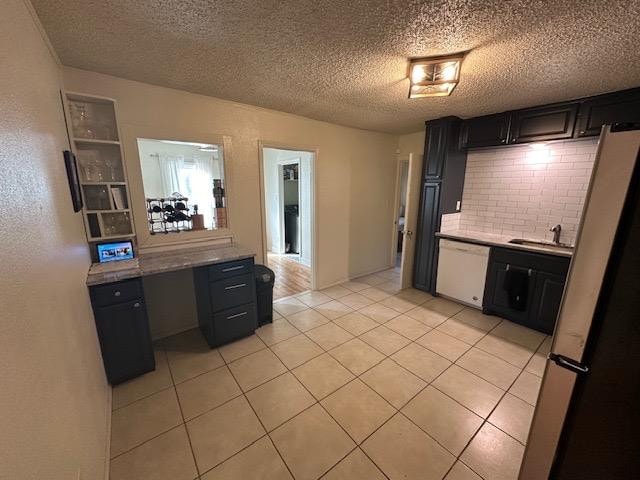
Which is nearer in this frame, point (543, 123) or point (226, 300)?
point (226, 300)

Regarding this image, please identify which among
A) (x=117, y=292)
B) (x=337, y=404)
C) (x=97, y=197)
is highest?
(x=97, y=197)

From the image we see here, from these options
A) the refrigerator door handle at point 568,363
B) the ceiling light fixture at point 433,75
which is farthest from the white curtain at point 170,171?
the refrigerator door handle at point 568,363

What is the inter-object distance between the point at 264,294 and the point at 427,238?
2.36 m

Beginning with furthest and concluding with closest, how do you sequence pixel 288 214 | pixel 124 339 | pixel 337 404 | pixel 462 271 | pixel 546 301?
pixel 288 214 < pixel 462 271 < pixel 546 301 < pixel 124 339 < pixel 337 404

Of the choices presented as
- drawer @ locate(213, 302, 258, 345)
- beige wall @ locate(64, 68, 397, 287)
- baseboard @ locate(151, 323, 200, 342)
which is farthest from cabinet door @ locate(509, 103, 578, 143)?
baseboard @ locate(151, 323, 200, 342)

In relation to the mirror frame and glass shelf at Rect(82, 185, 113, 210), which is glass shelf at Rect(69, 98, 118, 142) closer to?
the mirror frame

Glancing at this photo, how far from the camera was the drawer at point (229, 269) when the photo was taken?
7.52 ft

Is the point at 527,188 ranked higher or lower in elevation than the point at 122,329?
higher

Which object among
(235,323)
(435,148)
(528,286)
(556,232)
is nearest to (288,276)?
(235,323)

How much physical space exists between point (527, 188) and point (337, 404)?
10.6 ft

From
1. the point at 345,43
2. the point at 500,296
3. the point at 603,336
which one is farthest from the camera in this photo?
the point at 500,296

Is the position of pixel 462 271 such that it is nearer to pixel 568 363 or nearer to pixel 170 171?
pixel 568 363

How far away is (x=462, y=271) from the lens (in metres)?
3.21

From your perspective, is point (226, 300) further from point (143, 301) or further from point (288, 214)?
point (288, 214)
